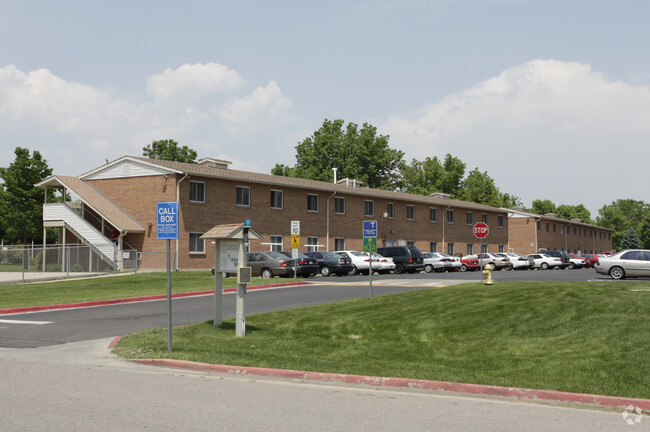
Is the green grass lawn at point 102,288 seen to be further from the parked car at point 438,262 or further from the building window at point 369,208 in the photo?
the building window at point 369,208

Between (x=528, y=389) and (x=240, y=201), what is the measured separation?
1371 inches

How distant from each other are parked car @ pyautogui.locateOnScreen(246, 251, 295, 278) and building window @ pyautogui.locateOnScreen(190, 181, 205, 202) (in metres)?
7.68

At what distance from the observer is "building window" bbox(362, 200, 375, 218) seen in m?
51.2

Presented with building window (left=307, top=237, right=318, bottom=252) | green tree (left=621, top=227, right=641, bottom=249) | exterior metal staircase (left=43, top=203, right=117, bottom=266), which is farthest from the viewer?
green tree (left=621, top=227, right=641, bottom=249)

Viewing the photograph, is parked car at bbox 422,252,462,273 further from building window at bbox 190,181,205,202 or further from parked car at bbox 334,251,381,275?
building window at bbox 190,181,205,202

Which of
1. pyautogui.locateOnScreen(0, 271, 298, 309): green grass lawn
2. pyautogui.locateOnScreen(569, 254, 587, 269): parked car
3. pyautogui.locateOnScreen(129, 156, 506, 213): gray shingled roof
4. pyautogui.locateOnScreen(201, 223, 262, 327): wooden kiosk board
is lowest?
pyautogui.locateOnScreen(0, 271, 298, 309): green grass lawn

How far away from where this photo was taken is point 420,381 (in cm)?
899

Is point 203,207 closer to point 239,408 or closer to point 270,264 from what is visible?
point 270,264

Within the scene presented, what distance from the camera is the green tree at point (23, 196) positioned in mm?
55562

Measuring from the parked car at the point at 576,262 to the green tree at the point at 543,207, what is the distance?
76.9 meters

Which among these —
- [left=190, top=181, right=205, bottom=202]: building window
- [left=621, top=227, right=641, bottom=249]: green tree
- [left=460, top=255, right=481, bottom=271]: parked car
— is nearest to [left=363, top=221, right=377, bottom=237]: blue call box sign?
[left=190, top=181, right=205, bottom=202]: building window

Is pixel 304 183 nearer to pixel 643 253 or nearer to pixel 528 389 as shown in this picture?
pixel 643 253

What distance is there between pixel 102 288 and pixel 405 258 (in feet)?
67.7

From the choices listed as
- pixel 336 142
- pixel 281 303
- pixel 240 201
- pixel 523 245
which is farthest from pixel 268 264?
pixel 336 142
